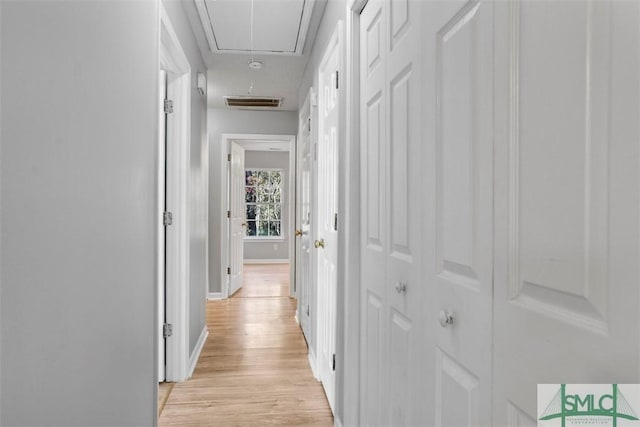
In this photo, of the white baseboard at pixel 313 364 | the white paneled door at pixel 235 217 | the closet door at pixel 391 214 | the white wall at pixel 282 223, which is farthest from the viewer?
the white wall at pixel 282 223

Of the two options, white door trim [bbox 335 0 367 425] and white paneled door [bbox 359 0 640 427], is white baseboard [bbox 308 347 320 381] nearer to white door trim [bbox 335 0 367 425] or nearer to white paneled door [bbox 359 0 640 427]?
white door trim [bbox 335 0 367 425]

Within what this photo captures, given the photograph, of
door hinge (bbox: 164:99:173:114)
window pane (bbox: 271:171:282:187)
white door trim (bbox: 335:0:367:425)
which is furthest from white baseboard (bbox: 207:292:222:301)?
window pane (bbox: 271:171:282:187)

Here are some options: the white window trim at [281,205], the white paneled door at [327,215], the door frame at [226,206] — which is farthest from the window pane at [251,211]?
the white paneled door at [327,215]

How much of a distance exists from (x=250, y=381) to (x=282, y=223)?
688 centimetres

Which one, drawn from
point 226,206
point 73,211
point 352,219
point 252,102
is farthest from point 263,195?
point 73,211

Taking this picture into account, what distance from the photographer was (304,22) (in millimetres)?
3041

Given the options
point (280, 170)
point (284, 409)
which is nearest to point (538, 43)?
point (284, 409)

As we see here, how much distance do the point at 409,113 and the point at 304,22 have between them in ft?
6.68

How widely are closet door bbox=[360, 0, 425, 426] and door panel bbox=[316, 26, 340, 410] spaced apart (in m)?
0.56

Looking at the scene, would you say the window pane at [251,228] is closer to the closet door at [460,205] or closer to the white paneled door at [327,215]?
the white paneled door at [327,215]

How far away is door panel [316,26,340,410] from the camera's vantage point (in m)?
2.46

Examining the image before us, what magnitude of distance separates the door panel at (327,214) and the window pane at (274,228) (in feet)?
22.1

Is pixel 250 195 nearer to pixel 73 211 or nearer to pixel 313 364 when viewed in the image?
pixel 313 364

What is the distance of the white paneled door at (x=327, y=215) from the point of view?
96.6 inches
